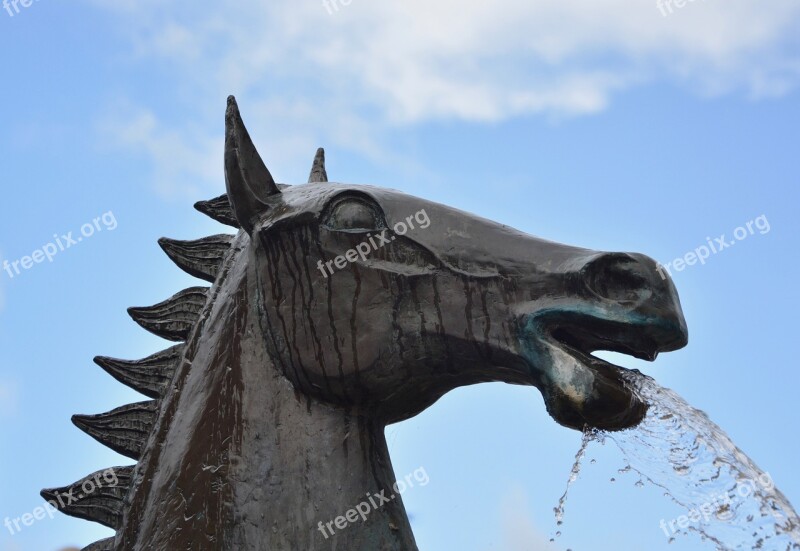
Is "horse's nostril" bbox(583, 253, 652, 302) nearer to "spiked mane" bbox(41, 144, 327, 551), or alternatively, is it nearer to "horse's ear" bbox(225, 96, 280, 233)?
"horse's ear" bbox(225, 96, 280, 233)

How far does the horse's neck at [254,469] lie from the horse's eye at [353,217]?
0.35 meters

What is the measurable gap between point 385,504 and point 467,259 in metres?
0.78

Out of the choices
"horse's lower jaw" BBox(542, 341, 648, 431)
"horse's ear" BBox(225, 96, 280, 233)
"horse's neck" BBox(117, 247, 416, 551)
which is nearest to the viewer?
"horse's lower jaw" BBox(542, 341, 648, 431)

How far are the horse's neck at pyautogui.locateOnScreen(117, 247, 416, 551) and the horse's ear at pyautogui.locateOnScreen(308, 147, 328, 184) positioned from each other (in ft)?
3.61

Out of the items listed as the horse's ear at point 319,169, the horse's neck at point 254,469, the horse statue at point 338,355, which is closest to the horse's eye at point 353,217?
the horse statue at point 338,355

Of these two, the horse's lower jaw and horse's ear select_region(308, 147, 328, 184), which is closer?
the horse's lower jaw

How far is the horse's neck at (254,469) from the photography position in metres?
2.95

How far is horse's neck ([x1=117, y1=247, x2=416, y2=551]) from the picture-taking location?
2951 millimetres

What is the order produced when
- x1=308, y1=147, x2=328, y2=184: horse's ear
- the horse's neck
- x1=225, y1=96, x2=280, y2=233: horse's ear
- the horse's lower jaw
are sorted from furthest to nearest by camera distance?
x1=308, y1=147, x2=328, y2=184: horse's ear < x1=225, y1=96, x2=280, y2=233: horse's ear < the horse's neck < the horse's lower jaw

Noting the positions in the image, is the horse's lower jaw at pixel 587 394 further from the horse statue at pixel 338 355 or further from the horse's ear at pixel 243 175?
the horse's ear at pixel 243 175

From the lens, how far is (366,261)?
127 inches

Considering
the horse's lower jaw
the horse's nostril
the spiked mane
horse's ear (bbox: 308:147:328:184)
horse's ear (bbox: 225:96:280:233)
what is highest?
horse's ear (bbox: 308:147:328:184)

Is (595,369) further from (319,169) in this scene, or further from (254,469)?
(319,169)

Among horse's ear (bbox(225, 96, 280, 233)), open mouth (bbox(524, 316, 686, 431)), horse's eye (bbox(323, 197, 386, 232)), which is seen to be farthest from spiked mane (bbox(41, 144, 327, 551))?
open mouth (bbox(524, 316, 686, 431))
